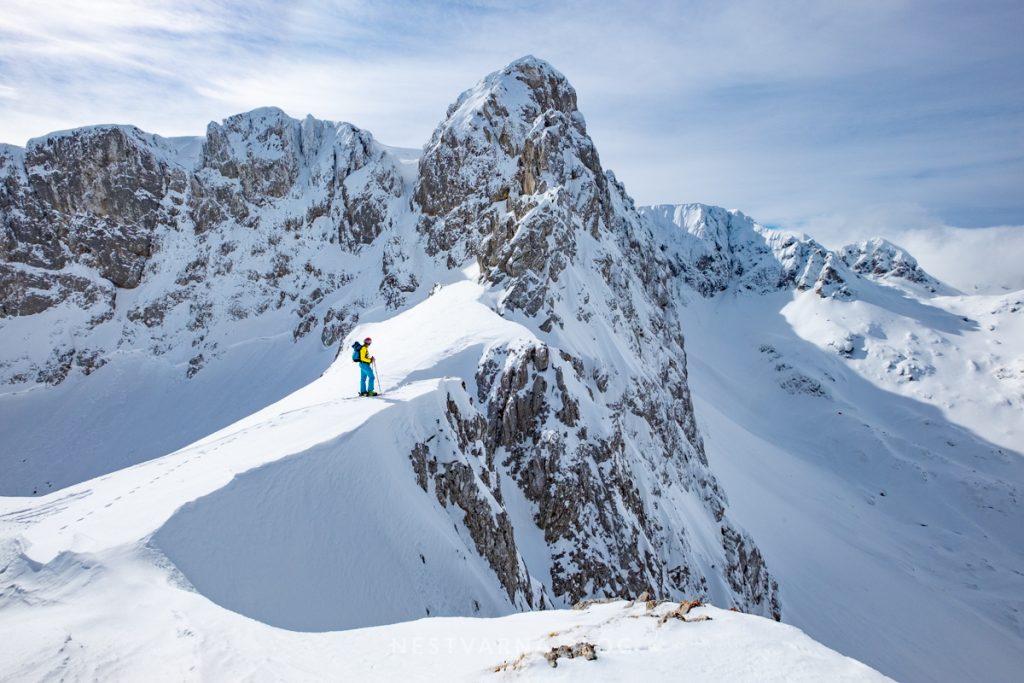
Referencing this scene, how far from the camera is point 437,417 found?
17469mm

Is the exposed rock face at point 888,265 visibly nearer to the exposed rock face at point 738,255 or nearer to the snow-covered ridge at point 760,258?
the snow-covered ridge at point 760,258

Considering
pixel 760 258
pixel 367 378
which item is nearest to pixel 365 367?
pixel 367 378

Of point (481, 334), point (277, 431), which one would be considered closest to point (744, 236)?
point (481, 334)

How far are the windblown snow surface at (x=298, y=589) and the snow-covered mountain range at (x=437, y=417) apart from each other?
3.3 inches

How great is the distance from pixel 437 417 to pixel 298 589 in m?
7.79

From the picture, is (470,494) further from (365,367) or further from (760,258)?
(760,258)

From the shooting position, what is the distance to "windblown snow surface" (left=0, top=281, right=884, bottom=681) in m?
6.38

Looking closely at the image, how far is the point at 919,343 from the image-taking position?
114m

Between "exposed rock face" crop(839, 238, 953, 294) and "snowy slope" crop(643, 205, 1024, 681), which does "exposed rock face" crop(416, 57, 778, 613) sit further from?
"exposed rock face" crop(839, 238, 953, 294)

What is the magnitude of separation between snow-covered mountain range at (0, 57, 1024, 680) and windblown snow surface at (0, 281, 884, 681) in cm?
8

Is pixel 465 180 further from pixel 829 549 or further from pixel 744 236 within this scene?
pixel 744 236

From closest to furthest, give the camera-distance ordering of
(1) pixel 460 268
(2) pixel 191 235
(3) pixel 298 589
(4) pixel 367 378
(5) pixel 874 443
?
1. (3) pixel 298 589
2. (4) pixel 367 378
3. (1) pixel 460 268
4. (2) pixel 191 235
5. (5) pixel 874 443

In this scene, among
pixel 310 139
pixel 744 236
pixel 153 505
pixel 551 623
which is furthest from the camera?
pixel 744 236

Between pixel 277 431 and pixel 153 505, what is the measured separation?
4845 millimetres
